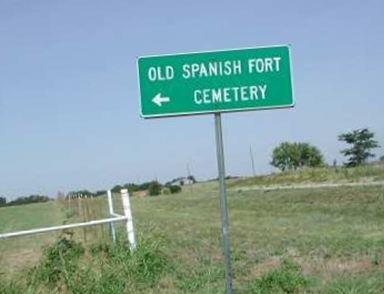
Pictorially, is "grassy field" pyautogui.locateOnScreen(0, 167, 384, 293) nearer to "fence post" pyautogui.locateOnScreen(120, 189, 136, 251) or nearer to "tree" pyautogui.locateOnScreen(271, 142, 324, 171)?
"fence post" pyautogui.locateOnScreen(120, 189, 136, 251)

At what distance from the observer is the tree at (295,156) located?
429 ft

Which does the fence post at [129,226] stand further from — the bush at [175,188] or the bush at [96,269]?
the bush at [175,188]

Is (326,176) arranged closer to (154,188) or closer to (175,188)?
(175,188)

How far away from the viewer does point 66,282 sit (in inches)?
403

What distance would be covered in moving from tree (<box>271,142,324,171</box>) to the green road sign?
123199mm

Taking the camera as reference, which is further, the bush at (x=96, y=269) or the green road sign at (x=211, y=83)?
the bush at (x=96, y=269)

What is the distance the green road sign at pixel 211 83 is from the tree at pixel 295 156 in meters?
123

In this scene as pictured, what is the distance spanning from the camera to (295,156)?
132500 millimetres

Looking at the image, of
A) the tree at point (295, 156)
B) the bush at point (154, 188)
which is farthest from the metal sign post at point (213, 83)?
the tree at point (295, 156)

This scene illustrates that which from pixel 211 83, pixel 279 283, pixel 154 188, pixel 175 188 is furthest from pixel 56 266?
pixel 154 188

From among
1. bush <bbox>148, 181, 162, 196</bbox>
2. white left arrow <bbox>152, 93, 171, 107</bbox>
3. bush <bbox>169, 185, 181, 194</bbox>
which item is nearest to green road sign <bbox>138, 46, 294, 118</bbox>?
white left arrow <bbox>152, 93, 171, 107</bbox>

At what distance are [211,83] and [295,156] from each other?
127 m

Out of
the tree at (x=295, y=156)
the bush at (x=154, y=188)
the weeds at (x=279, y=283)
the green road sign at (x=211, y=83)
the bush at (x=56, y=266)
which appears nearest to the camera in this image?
the green road sign at (x=211, y=83)

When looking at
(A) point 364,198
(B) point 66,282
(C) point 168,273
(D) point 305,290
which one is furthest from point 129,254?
(A) point 364,198
